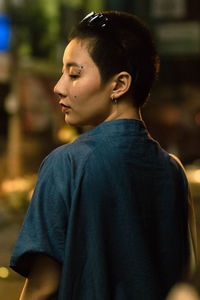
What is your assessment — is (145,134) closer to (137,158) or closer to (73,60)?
(137,158)

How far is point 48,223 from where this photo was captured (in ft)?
5.07

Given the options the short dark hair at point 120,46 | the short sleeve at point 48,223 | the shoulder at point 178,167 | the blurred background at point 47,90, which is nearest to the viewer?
the short sleeve at point 48,223

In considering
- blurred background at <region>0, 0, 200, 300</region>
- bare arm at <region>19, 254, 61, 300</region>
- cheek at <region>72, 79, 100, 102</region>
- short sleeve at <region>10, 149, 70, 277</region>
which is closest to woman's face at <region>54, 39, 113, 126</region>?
cheek at <region>72, 79, 100, 102</region>

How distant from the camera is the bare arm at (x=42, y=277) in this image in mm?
1545

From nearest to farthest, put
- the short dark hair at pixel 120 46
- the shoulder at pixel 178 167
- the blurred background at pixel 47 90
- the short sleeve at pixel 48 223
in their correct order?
the short sleeve at pixel 48 223, the short dark hair at pixel 120 46, the shoulder at pixel 178 167, the blurred background at pixel 47 90

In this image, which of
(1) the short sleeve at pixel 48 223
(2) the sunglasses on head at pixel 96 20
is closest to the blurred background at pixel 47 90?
(1) the short sleeve at pixel 48 223

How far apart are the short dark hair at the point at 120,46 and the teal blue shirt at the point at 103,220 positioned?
14cm

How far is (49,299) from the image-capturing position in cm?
157

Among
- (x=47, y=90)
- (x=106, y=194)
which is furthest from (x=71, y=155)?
(x=47, y=90)

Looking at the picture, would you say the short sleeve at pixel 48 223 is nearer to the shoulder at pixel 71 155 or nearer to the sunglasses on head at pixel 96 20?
the shoulder at pixel 71 155

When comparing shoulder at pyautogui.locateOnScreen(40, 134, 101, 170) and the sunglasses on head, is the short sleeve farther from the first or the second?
the sunglasses on head

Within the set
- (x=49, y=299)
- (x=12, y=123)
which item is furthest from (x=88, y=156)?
(x=12, y=123)

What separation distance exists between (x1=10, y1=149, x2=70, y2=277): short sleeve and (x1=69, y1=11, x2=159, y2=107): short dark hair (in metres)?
0.31

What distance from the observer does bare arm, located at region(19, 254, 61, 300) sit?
5.07 feet
